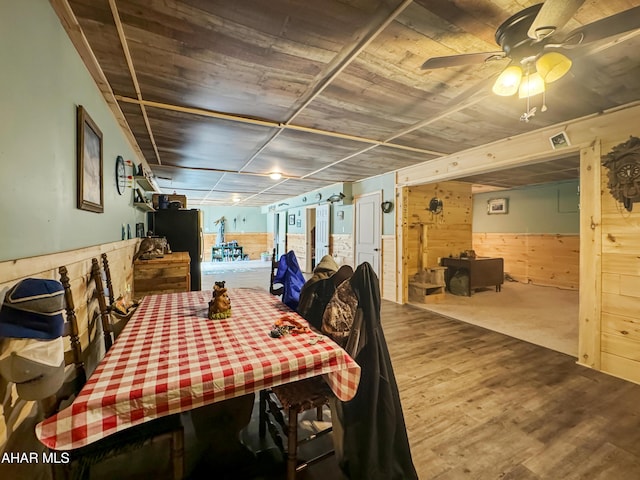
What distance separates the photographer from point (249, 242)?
12586 millimetres

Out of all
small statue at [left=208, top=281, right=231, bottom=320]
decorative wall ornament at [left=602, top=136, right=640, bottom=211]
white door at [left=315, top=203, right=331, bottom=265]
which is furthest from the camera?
white door at [left=315, top=203, right=331, bottom=265]

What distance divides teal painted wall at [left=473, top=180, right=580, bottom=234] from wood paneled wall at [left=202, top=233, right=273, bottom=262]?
8.42m

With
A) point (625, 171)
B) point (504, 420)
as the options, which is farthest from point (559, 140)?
point (504, 420)

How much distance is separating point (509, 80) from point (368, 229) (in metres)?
4.17

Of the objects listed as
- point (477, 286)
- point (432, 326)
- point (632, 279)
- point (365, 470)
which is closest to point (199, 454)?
point (365, 470)

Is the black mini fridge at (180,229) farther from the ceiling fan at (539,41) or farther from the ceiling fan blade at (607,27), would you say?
the ceiling fan blade at (607,27)

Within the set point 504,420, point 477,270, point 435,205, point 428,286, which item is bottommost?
point 504,420

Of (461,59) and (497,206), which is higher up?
(461,59)

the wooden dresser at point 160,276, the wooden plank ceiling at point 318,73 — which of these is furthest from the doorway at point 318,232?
the wooden dresser at point 160,276

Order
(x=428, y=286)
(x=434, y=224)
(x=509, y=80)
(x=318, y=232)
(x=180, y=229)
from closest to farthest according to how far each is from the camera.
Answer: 1. (x=509, y=80)
2. (x=180, y=229)
3. (x=428, y=286)
4. (x=434, y=224)
5. (x=318, y=232)

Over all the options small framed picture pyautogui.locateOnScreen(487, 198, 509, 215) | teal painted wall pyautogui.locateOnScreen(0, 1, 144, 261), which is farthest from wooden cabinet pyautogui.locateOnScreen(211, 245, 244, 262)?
teal painted wall pyautogui.locateOnScreen(0, 1, 144, 261)

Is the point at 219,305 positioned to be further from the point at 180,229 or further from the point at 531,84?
the point at 180,229

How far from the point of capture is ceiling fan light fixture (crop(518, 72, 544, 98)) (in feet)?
5.25

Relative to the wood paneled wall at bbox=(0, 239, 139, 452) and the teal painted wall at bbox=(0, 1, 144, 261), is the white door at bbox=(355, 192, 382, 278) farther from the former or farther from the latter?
the teal painted wall at bbox=(0, 1, 144, 261)
